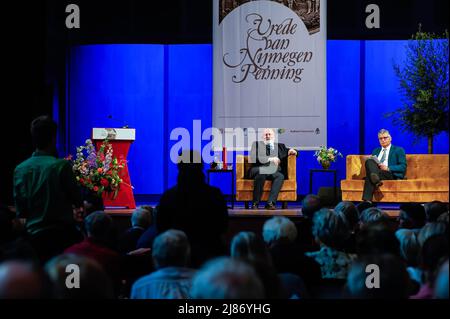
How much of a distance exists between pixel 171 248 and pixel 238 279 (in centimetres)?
108

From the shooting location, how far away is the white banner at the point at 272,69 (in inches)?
346

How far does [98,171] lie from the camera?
294 inches

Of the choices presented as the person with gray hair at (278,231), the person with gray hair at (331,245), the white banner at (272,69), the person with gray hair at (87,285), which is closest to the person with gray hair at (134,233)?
the person with gray hair at (278,231)

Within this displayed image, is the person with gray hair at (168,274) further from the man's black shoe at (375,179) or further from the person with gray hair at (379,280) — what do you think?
the man's black shoe at (375,179)

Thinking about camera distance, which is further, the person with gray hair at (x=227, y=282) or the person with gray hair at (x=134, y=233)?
the person with gray hair at (x=134, y=233)

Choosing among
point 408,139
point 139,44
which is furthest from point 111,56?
point 408,139

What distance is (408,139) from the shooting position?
31.9ft

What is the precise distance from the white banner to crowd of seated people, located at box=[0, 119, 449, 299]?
4.38 metres

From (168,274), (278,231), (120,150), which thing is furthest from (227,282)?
(120,150)

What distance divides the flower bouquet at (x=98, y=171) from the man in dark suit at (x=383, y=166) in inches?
105

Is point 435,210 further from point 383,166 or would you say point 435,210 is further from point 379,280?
point 383,166

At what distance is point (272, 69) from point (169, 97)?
1.79 metres

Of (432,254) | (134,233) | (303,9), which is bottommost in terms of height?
(134,233)

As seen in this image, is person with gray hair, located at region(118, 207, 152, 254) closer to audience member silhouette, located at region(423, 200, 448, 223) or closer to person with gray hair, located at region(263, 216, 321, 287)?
person with gray hair, located at region(263, 216, 321, 287)
